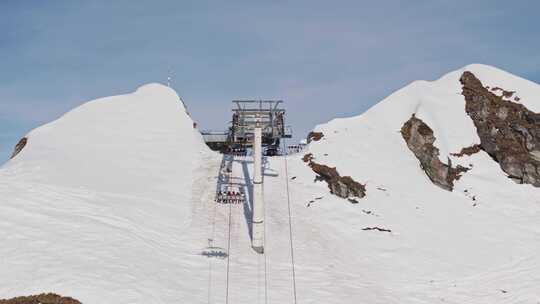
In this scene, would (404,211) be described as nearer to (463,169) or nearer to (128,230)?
(463,169)

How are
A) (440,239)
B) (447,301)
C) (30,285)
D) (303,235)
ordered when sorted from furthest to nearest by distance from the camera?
(440,239) → (303,235) → (447,301) → (30,285)

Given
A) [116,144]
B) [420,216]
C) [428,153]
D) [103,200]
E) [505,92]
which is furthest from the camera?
[505,92]

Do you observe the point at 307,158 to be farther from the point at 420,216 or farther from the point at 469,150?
the point at 469,150

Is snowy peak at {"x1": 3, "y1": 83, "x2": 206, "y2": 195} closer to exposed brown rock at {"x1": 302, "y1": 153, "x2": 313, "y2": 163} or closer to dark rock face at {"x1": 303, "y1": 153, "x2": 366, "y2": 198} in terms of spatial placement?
exposed brown rock at {"x1": 302, "y1": 153, "x2": 313, "y2": 163}

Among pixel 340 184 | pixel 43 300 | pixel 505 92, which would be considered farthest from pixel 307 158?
pixel 43 300

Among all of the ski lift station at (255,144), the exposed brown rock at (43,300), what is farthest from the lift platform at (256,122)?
the exposed brown rock at (43,300)

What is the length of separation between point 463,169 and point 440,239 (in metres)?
14.5

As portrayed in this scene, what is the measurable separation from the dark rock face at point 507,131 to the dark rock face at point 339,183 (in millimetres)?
18575

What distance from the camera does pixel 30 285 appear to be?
20.4 m

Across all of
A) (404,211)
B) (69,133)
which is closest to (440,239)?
(404,211)

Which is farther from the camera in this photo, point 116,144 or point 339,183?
point 116,144

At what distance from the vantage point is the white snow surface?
2469 cm

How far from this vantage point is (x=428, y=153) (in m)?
50.9

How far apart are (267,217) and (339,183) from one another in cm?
990
